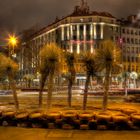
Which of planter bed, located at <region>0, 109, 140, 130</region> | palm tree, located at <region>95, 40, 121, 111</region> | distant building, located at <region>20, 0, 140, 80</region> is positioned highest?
distant building, located at <region>20, 0, 140, 80</region>

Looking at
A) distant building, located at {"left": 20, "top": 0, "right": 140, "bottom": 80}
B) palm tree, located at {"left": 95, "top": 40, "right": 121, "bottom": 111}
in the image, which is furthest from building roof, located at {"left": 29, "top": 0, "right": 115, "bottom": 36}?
palm tree, located at {"left": 95, "top": 40, "right": 121, "bottom": 111}

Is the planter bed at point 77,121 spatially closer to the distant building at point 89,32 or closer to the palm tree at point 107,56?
the palm tree at point 107,56

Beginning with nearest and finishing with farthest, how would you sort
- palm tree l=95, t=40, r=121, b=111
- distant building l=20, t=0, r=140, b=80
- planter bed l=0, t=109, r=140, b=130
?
planter bed l=0, t=109, r=140, b=130, palm tree l=95, t=40, r=121, b=111, distant building l=20, t=0, r=140, b=80

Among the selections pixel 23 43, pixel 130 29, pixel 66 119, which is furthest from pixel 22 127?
pixel 130 29

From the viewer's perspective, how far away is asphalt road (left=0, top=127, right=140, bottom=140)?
50.0ft

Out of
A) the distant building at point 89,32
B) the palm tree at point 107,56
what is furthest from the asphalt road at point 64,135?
the distant building at point 89,32


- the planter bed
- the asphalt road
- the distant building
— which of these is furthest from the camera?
the distant building

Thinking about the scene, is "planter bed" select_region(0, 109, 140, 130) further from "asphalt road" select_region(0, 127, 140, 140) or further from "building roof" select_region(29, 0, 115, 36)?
"building roof" select_region(29, 0, 115, 36)

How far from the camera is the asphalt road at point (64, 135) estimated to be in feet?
50.0

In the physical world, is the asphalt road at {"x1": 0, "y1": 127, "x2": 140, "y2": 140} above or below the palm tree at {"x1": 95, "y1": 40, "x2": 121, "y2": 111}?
below

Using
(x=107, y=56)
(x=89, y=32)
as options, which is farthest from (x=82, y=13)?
(x=107, y=56)

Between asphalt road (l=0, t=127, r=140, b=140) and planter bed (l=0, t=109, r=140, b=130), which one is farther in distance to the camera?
planter bed (l=0, t=109, r=140, b=130)

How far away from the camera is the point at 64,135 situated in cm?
1581

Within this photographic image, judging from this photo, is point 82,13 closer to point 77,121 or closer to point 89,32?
point 89,32
